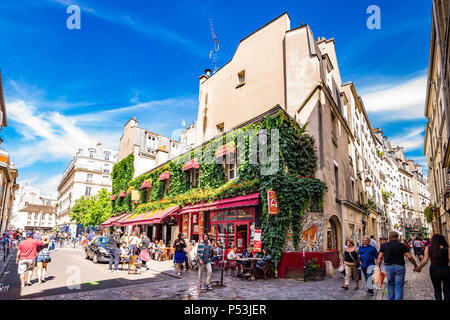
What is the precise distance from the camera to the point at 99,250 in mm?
13875

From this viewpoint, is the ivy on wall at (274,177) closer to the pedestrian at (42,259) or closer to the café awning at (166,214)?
the café awning at (166,214)

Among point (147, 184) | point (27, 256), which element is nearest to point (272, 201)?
point (27, 256)

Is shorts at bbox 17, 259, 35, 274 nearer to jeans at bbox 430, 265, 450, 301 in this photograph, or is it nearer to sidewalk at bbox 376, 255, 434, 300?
sidewalk at bbox 376, 255, 434, 300

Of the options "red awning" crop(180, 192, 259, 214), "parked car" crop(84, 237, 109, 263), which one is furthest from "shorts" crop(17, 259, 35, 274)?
"red awning" crop(180, 192, 259, 214)

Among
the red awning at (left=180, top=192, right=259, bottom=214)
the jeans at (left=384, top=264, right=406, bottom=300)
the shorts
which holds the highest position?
the red awning at (left=180, top=192, right=259, bottom=214)

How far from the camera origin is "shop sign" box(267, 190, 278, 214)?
10.3 meters

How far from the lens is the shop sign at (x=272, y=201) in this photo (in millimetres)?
10251

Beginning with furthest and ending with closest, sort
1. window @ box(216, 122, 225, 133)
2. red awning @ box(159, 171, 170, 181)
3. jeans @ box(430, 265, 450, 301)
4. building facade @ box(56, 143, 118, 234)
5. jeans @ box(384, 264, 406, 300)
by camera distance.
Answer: building facade @ box(56, 143, 118, 234), window @ box(216, 122, 225, 133), red awning @ box(159, 171, 170, 181), jeans @ box(384, 264, 406, 300), jeans @ box(430, 265, 450, 301)

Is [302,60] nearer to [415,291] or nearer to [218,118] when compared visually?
[218,118]

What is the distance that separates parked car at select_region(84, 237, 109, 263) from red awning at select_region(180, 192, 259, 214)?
428 cm

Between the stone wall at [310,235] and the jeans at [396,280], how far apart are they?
15.5 feet

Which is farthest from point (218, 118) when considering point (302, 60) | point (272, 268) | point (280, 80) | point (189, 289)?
point (189, 289)

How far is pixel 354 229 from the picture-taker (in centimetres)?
1616

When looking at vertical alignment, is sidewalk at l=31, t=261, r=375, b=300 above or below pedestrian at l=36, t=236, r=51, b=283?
below
